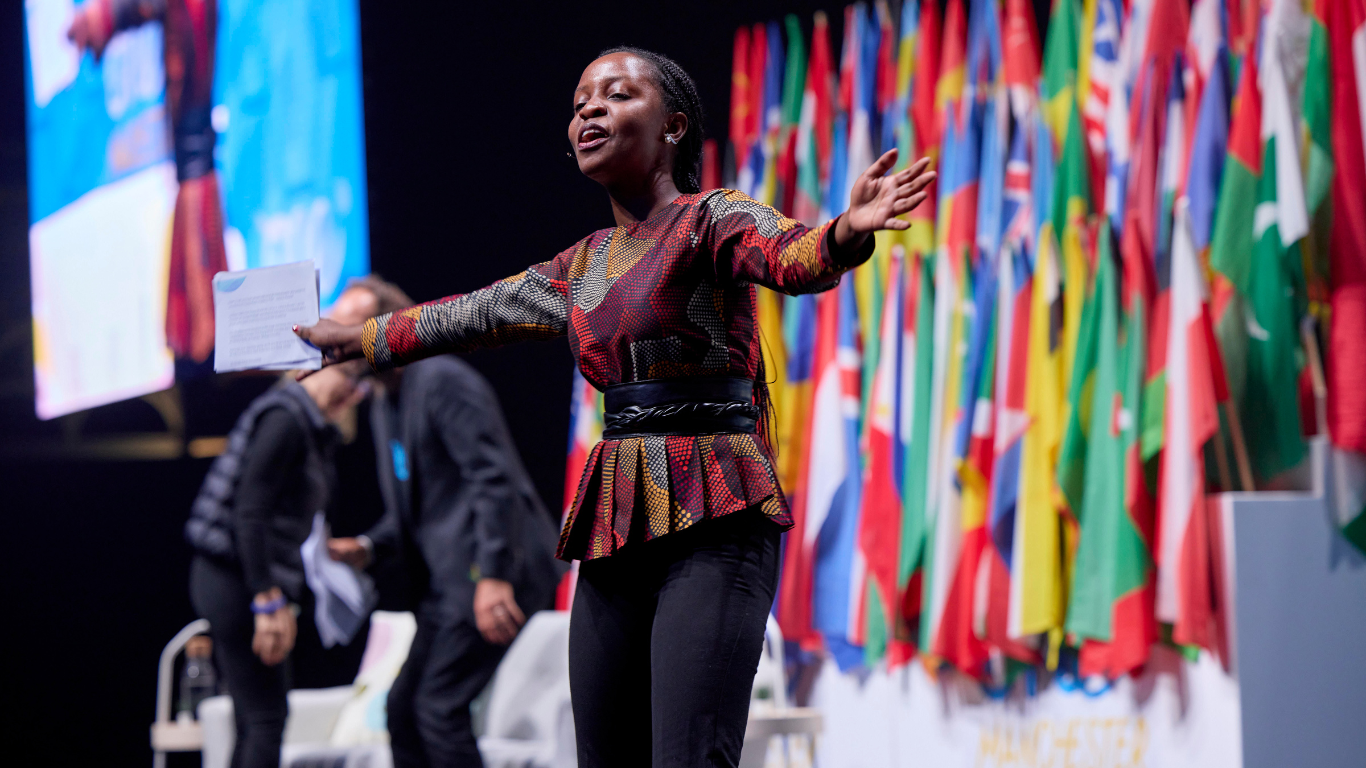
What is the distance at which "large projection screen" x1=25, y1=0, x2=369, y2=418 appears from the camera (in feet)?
11.8

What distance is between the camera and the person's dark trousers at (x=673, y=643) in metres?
1.24

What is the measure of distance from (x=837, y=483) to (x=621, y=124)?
2258 mm

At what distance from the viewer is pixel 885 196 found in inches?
44.4

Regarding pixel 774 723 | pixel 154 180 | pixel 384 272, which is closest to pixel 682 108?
pixel 774 723

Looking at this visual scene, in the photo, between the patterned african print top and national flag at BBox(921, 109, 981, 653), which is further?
national flag at BBox(921, 109, 981, 653)

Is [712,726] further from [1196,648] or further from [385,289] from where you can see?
[385,289]

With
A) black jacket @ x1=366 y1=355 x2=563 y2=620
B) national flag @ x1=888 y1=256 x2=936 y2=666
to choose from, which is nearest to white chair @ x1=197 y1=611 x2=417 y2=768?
black jacket @ x1=366 y1=355 x2=563 y2=620

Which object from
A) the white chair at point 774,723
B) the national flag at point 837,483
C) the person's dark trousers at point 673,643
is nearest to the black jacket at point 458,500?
the white chair at point 774,723

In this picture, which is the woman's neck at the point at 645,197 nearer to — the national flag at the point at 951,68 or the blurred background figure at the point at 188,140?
the national flag at the point at 951,68

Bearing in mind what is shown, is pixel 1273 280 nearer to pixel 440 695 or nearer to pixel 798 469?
pixel 798 469

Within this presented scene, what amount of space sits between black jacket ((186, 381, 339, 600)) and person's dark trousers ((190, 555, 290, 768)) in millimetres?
53

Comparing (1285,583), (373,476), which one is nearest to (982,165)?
(1285,583)

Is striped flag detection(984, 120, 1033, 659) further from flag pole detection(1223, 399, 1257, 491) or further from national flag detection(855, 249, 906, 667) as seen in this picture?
flag pole detection(1223, 399, 1257, 491)

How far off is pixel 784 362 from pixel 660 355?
250 cm
